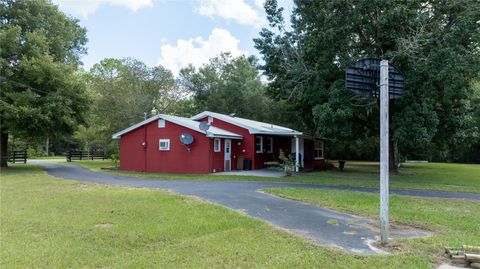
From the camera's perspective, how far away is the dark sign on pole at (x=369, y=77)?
21.1ft

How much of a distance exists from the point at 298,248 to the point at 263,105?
107ft

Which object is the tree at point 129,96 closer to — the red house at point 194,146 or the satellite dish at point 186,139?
the red house at point 194,146

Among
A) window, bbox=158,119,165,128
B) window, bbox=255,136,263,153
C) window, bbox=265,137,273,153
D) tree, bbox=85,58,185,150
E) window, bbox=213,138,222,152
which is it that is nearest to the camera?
window, bbox=213,138,222,152

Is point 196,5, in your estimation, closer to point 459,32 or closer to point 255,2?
point 255,2

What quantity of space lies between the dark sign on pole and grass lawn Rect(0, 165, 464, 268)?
2702 mm

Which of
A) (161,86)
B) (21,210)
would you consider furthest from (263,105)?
(21,210)

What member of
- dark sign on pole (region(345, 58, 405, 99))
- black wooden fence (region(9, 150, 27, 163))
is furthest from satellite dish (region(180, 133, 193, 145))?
black wooden fence (region(9, 150, 27, 163))

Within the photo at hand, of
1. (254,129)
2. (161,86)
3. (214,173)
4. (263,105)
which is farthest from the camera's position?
(263,105)

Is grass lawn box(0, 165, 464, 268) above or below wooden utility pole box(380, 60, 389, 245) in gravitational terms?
below

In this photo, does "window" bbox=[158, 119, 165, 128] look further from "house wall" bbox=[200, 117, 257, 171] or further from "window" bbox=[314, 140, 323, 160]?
"window" bbox=[314, 140, 323, 160]

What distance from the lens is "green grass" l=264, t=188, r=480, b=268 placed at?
601 cm

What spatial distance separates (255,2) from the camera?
66.1 ft

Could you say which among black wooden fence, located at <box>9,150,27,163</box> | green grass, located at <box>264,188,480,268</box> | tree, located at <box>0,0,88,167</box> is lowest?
green grass, located at <box>264,188,480,268</box>

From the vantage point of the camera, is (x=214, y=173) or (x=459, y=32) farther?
(x=214, y=173)
